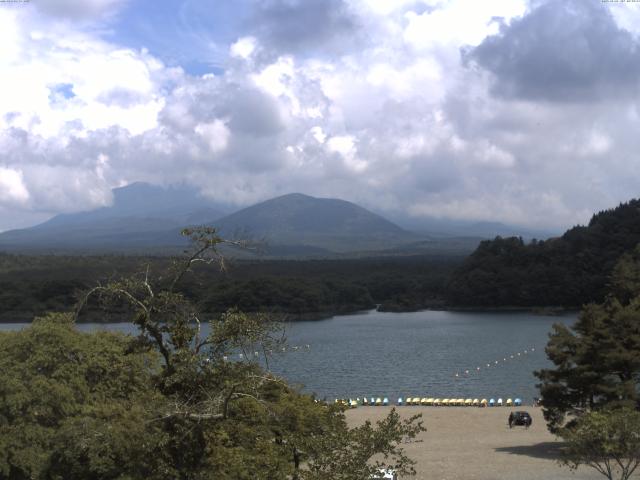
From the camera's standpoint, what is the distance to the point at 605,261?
292 feet

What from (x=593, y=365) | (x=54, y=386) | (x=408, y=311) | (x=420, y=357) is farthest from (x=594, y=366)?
(x=408, y=311)

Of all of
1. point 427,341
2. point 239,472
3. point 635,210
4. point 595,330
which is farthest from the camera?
point 635,210

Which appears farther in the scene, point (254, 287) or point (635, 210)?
point (635, 210)

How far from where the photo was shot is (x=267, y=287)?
86625mm

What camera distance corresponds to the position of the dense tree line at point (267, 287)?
80.4m

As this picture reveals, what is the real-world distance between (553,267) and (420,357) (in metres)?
45.2

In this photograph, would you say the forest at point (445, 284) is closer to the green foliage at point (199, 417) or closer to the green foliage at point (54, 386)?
the green foliage at point (54, 386)

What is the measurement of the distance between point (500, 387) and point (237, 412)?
104 feet

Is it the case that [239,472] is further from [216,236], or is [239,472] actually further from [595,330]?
[595,330]

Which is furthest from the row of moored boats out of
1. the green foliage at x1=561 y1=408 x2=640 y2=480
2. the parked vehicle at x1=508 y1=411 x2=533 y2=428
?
the green foliage at x1=561 y1=408 x2=640 y2=480

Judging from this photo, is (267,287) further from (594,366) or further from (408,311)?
(594,366)

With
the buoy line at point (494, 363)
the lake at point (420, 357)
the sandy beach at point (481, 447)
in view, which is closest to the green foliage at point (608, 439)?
the sandy beach at point (481, 447)

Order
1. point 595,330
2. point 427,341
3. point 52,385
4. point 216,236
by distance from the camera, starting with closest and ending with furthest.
→ point 216,236 < point 52,385 < point 595,330 < point 427,341

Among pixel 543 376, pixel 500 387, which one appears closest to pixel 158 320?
pixel 543 376
